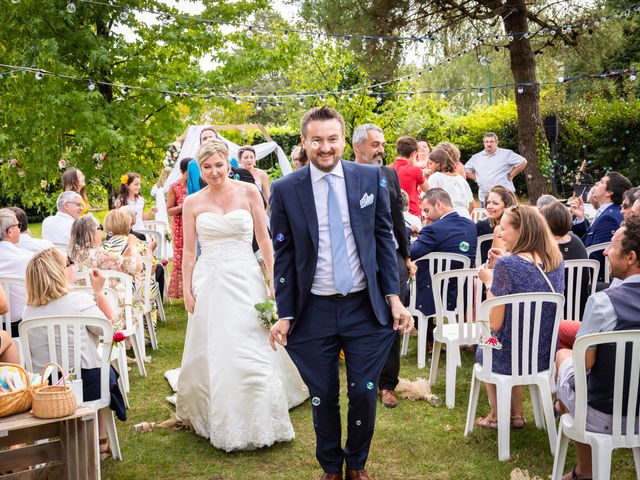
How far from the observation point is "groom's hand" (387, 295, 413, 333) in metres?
3.43

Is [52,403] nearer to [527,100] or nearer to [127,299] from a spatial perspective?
[127,299]

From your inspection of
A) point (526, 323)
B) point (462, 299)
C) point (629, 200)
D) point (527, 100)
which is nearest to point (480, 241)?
point (629, 200)

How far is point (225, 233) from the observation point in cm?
468

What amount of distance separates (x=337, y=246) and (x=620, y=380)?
4.49 ft

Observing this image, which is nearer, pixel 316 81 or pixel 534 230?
pixel 534 230

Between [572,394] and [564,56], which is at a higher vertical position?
[564,56]

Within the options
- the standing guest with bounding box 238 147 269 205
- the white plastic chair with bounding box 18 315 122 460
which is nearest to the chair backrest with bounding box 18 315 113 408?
the white plastic chair with bounding box 18 315 122 460

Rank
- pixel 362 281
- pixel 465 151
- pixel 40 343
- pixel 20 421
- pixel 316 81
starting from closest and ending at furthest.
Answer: pixel 20 421, pixel 362 281, pixel 40 343, pixel 316 81, pixel 465 151

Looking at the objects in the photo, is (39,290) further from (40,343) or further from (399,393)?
(399,393)

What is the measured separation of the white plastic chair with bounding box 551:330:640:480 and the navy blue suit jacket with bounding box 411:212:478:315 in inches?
108

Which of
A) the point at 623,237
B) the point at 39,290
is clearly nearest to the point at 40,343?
the point at 39,290

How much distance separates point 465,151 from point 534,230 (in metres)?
17.9

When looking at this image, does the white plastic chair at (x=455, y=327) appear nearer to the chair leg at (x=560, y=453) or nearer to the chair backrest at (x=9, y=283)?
the chair leg at (x=560, y=453)

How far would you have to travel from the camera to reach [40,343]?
12.9ft
